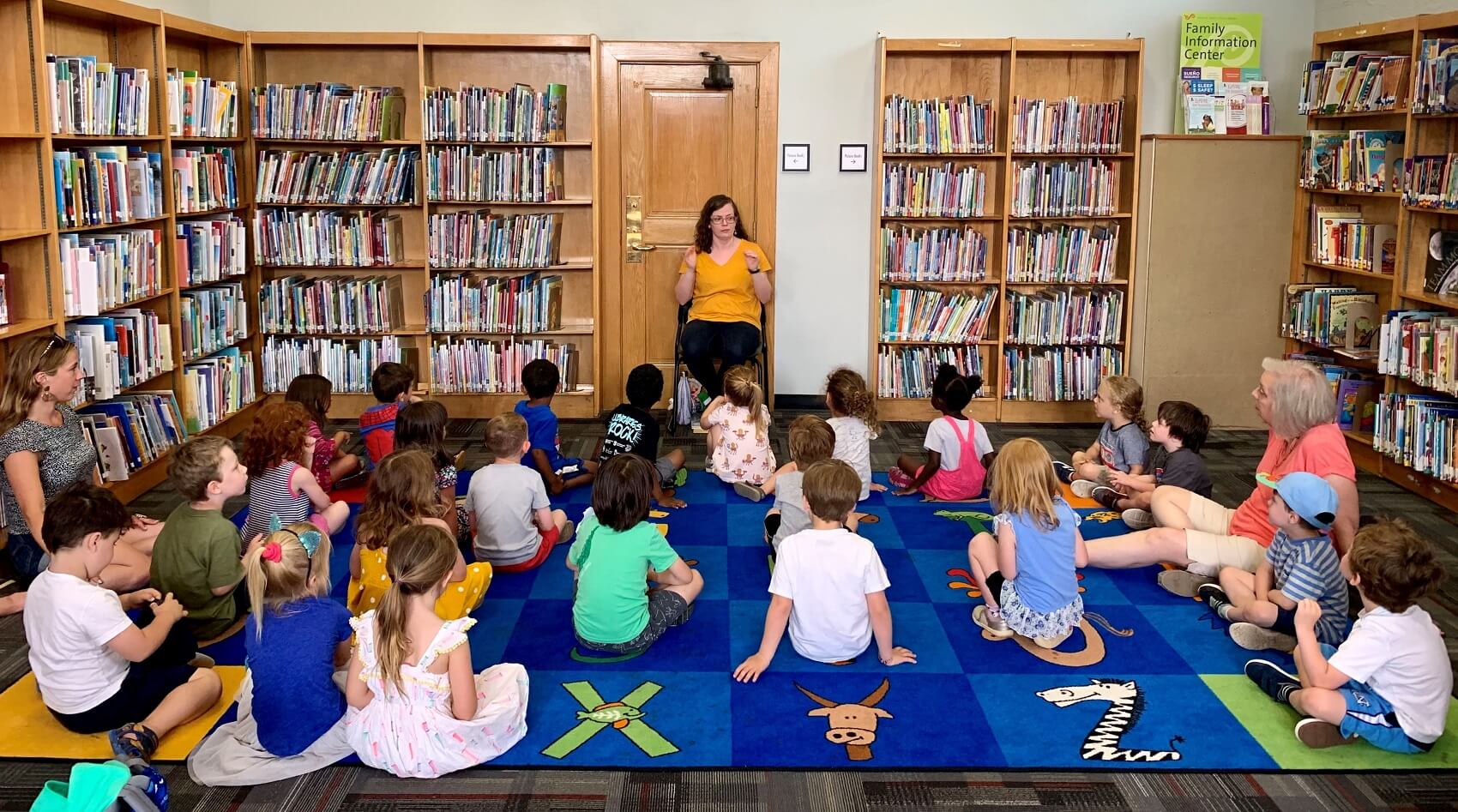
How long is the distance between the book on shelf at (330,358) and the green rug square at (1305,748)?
541cm

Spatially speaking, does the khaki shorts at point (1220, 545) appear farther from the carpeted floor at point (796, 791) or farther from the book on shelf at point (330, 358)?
the book on shelf at point (330, 358)

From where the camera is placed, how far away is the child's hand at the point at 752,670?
13.3 feet

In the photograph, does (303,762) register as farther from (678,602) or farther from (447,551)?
(678,602)

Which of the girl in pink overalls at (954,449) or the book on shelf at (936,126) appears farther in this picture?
the book on shelf at (936,126)

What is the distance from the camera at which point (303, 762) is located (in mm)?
3504

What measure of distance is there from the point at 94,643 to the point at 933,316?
18.0 feet

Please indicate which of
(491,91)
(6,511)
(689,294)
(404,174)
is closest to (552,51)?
(491,91)

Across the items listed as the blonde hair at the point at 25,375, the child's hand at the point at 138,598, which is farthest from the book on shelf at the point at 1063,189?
the child's hand at the point at 138,598

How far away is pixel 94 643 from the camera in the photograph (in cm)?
351

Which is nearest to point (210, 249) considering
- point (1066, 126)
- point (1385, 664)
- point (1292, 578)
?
point (1066, 126)

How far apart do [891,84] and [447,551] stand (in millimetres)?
5325

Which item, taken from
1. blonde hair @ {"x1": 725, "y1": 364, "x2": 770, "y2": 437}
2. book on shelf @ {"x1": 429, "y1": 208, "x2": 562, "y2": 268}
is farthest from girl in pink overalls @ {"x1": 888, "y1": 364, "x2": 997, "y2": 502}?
book on shelf @ {"x1": 429, "y1": 208, "x2": 562, "y2": 268}

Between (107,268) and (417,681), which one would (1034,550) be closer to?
(417,681)

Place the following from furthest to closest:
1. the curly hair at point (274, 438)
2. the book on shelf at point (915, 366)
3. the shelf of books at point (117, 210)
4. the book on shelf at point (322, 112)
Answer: the book on shelf at point (915, 366) → the book on shelf at point (322, 112) → the shelf of books at point (117, 210) → the curly hair at point (274, 438)
